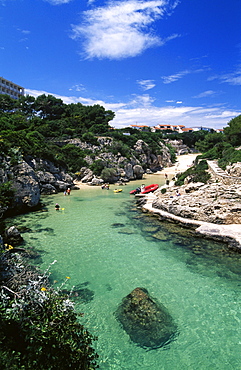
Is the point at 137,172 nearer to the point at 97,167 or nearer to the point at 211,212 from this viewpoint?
the point at 97,167

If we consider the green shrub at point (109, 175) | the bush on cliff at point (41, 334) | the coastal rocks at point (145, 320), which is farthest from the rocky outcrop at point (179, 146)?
the bush on cliff at point (41, 334)

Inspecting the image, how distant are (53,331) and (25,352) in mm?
666

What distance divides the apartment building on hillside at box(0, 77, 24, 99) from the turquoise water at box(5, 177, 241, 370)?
6931 cm

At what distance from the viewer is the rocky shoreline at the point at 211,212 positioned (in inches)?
553

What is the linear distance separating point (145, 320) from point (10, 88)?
283 feet

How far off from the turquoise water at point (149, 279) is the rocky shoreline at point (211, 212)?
2.72ft

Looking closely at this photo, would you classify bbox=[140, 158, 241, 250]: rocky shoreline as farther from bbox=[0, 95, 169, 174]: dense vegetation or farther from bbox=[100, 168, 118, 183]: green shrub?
bbox=[0, 95, 169, 174]: dense vegetation

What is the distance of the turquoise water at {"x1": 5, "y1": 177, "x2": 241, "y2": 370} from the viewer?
20.4 ft

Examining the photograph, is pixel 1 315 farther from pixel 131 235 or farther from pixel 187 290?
pixel 131 235

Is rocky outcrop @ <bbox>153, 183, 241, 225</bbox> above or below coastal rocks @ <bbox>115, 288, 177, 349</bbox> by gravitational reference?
above

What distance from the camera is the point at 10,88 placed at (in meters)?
73.9

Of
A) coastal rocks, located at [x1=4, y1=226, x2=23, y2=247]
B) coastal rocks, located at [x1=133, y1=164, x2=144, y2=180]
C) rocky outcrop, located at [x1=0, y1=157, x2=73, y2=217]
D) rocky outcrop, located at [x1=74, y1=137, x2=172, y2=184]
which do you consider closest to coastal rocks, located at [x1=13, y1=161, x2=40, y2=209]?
rocky outcrop, located at [x1=0, y1=157, x2=73, y2=217]

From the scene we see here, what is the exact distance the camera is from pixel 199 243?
1366 centimetres

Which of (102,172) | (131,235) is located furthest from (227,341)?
(102,172)
